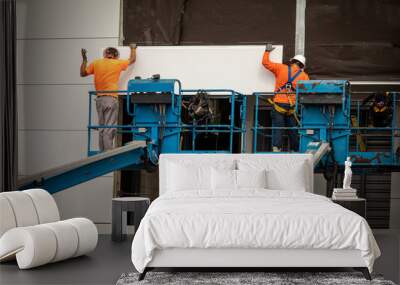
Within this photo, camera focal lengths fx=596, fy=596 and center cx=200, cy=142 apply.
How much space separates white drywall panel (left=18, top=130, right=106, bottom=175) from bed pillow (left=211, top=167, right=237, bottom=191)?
369cm

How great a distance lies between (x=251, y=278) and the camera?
4.30 metres

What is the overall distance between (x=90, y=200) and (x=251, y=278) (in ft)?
16.9

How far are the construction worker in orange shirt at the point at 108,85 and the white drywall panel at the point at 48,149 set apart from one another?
78cm

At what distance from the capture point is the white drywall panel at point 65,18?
898 cm

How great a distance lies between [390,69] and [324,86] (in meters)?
1.44

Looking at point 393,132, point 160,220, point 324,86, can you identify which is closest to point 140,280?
point 160,220

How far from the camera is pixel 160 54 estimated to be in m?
Result: 8.39

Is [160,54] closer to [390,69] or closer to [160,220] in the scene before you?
[390,69]

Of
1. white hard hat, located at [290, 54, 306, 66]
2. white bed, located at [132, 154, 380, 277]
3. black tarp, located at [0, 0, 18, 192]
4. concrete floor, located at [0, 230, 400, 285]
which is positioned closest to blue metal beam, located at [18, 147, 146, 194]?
black tarp, located at [0, 0, 18, 192]

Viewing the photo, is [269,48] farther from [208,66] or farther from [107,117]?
[107,117]

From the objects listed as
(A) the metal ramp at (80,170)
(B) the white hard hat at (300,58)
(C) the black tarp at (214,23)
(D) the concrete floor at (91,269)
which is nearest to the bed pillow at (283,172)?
(D) the concrete floor at (91,269)

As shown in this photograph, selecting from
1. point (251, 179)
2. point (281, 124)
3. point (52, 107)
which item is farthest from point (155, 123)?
point (251, 179)

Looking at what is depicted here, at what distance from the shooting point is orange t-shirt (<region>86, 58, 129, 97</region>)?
26.9 feet

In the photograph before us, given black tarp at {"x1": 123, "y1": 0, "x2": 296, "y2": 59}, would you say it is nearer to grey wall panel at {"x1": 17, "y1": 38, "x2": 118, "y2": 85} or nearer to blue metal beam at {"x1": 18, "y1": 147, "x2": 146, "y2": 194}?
grey wall panel at {"x1": 17, "y1": 38, "x2": 118, "y2": 85}
